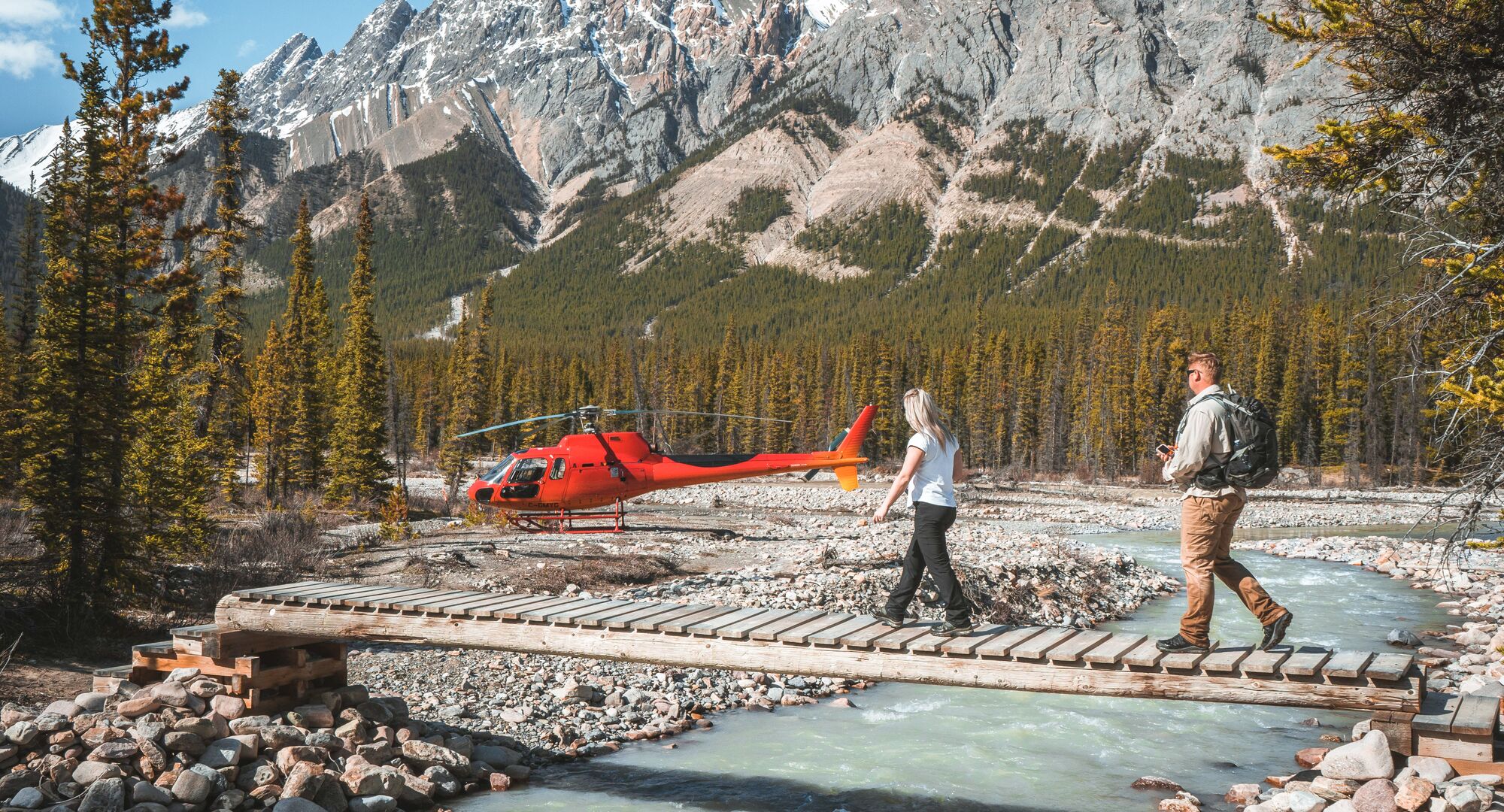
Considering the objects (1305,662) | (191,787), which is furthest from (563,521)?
(1305,662)

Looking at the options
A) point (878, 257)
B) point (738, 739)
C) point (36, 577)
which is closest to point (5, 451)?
point (36, 577)

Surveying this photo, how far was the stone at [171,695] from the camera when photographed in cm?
794

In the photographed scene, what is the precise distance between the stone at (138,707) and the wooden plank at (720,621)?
4469 mm

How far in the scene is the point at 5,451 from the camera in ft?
40.2

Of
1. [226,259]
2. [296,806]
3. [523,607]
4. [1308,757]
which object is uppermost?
[226,259]

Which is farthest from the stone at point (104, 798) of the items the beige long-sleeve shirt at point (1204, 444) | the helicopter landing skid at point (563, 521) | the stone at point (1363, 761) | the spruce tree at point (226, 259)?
the spruce tree at point (226, 259)

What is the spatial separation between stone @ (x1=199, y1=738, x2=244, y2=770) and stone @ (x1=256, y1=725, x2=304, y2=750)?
232mm

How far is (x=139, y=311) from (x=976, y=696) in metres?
15.0

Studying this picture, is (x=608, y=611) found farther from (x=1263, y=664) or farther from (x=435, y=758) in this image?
(x=1263, y=664)

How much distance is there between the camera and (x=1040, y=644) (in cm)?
665

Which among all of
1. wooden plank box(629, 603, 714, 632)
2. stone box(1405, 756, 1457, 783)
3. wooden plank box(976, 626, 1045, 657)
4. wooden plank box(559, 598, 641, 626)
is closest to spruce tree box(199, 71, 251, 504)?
wooden plank box(559, 598, 641, 626)

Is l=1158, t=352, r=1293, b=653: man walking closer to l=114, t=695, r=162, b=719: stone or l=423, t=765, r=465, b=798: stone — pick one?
l=423, t=765, r=465, b=798: stone

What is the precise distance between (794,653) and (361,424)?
29362mm

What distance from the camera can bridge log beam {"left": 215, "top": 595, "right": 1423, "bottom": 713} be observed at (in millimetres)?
5812
